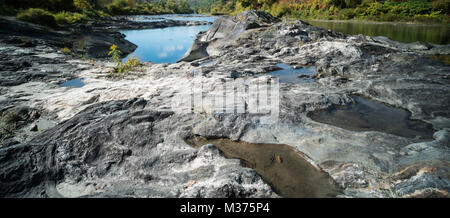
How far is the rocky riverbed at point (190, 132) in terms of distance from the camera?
3525mm

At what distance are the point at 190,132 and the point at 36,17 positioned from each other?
2235 centimetres

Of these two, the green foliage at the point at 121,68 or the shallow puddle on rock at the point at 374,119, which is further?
the green foliage at the point at 121,68

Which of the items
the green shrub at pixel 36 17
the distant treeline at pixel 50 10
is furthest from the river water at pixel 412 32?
the distant treeline at pixel 50 10

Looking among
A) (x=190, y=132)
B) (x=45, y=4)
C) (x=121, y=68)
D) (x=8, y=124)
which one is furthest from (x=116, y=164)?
(x=45, y=4)

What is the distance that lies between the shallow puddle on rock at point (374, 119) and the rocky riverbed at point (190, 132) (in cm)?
22

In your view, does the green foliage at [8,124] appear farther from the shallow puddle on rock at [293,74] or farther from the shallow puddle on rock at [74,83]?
the shallow puddle on rock at [293,74]

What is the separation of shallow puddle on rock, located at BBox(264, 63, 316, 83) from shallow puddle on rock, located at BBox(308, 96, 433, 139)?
9.91 feet

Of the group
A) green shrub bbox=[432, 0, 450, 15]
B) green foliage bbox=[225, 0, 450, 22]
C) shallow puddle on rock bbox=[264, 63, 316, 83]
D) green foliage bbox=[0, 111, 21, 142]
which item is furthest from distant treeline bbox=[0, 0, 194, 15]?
green shrub bbox=[432, 0, 450, 15]

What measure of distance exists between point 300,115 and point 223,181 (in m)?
3.35

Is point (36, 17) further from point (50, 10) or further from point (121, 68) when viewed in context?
point (121, 68)

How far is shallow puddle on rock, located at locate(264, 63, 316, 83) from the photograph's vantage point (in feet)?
31.0

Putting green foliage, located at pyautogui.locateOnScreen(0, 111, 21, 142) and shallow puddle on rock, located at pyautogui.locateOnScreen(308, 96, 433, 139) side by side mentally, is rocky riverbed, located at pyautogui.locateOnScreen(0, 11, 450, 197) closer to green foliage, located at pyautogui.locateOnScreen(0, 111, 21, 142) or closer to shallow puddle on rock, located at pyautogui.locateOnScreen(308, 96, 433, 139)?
green foliage, located at pyautogui.locateOnScreen(0, 111, 21, 142)

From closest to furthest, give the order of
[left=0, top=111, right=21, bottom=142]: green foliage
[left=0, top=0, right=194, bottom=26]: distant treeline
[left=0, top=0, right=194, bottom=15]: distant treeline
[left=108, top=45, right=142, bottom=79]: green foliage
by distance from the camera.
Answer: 1. [left=0, top=111, right=21, bottom=142]: green foliage
2. [left=108, top=45, right=142, bottom=79]: green foliage
3. [left=0, top=0, right=194, bottom=26]: distant treeline
4. [left=0, top=0, right=194, bottom=15]: distant treeline

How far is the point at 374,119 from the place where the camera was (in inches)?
229
